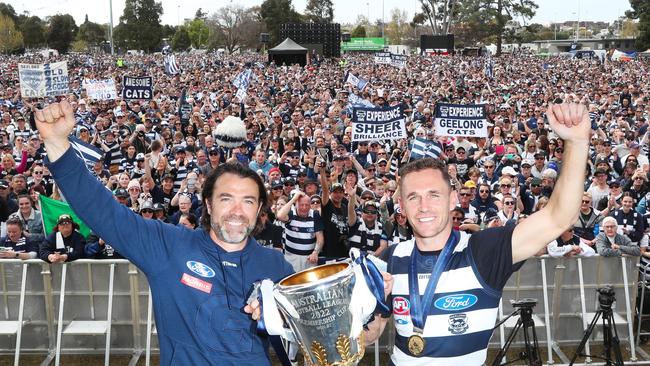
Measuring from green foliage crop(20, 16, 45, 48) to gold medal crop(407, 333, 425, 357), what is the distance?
3814 inches

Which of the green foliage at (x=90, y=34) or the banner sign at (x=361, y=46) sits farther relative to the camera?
the green foliage at (x=90, y=34)

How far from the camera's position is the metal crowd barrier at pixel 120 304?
6.60m

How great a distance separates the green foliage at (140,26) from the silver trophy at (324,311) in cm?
8699

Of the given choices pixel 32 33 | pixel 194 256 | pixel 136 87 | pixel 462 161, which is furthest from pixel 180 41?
pixel 194 256

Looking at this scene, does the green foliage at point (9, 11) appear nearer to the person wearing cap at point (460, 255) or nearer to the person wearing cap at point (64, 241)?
the person wearing cap at point (64, 241)

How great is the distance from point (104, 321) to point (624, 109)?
722 inches

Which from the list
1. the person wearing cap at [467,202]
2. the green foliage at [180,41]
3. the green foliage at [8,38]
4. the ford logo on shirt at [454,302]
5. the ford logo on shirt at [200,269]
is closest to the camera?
the ford logo on shirt at [454,302]

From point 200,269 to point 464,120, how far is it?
10.9 m

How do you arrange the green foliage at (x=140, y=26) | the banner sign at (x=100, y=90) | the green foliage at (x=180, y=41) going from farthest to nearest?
1. the green foliage at (x=180, y=41)
2. the green foliage at (x=140, y=26)
3. the banner sign at (x=100, y=90)

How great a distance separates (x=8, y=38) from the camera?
7819cm

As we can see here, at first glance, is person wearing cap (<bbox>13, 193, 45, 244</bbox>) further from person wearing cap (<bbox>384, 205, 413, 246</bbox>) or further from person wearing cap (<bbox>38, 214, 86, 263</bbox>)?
person wearing cap (<bbox>384, 205, 413, 246</bbox>)

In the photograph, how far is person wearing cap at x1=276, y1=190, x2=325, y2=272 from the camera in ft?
25.8

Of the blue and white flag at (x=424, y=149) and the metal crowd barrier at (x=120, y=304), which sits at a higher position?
the blue and white flag at (x=424, y=149)

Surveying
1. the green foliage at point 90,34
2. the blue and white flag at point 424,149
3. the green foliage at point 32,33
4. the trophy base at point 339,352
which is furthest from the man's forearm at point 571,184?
the green foliage at point 90,34
